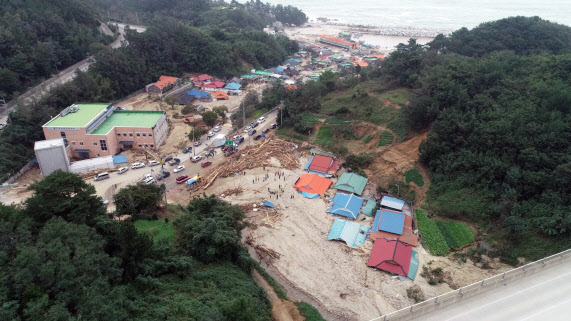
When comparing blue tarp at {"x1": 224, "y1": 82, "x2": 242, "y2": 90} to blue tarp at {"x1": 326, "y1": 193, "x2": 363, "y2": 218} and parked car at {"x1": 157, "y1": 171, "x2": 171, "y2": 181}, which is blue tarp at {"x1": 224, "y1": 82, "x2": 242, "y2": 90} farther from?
blue tarp at {"x1": 326, "y1": 193, "x2": 363, "y2": 218}

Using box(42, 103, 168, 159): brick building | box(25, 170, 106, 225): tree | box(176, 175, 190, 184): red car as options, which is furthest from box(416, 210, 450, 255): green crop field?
box(42, 103, 168, 159): brick building

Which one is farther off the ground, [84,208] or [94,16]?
[94,16]

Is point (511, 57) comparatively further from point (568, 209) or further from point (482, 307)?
point (482, 307)

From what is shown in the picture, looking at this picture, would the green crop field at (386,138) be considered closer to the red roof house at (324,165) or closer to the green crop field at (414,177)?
the green crop field at (414,177)

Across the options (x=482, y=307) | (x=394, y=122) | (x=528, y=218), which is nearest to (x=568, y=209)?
(x=528, y=218)

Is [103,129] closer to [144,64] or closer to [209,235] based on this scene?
[209,235]

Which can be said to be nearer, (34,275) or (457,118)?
(34,275)

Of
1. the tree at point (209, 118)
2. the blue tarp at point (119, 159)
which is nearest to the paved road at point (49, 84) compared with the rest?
the blue tarp at point (119, 159)
